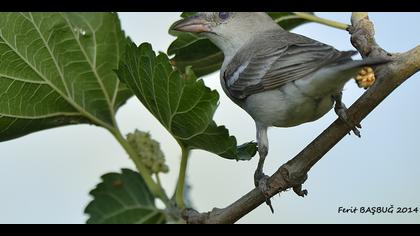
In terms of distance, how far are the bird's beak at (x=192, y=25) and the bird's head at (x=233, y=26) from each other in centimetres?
11

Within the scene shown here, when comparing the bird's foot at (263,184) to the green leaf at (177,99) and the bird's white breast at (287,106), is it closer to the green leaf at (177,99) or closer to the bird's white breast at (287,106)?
the green leaf at (177,99)

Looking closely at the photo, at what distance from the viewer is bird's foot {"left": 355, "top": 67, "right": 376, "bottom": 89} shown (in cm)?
220

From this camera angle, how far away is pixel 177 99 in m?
2.06

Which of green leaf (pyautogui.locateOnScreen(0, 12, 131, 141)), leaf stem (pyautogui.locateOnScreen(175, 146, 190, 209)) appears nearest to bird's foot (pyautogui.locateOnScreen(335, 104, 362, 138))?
leaf stem (pyautogui.locateOnScreen(175, 146, 190, 209))

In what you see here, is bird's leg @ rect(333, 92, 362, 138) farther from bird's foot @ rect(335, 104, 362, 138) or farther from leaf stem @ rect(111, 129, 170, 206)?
leaf stem @ rect(111, 129, 170, 206)

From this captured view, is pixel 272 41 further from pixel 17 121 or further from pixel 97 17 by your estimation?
pixel 17 121

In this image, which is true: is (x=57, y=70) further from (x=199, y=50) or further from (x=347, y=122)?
(x=347, y=122)

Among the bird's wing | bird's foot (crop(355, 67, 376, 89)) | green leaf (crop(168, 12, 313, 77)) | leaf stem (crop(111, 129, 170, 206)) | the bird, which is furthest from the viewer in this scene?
green leaf (crop(168, 12, 313, 77))

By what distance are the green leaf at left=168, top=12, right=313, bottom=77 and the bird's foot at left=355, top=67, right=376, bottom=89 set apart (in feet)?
1.92

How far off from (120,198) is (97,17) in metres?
0.77

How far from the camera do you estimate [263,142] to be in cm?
270

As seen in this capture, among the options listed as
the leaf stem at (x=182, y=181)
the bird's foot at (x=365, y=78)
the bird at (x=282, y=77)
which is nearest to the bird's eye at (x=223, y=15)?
the bird at (x=282, y=77)

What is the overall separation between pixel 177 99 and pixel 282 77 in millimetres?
806

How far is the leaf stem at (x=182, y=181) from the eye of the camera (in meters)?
2.12
